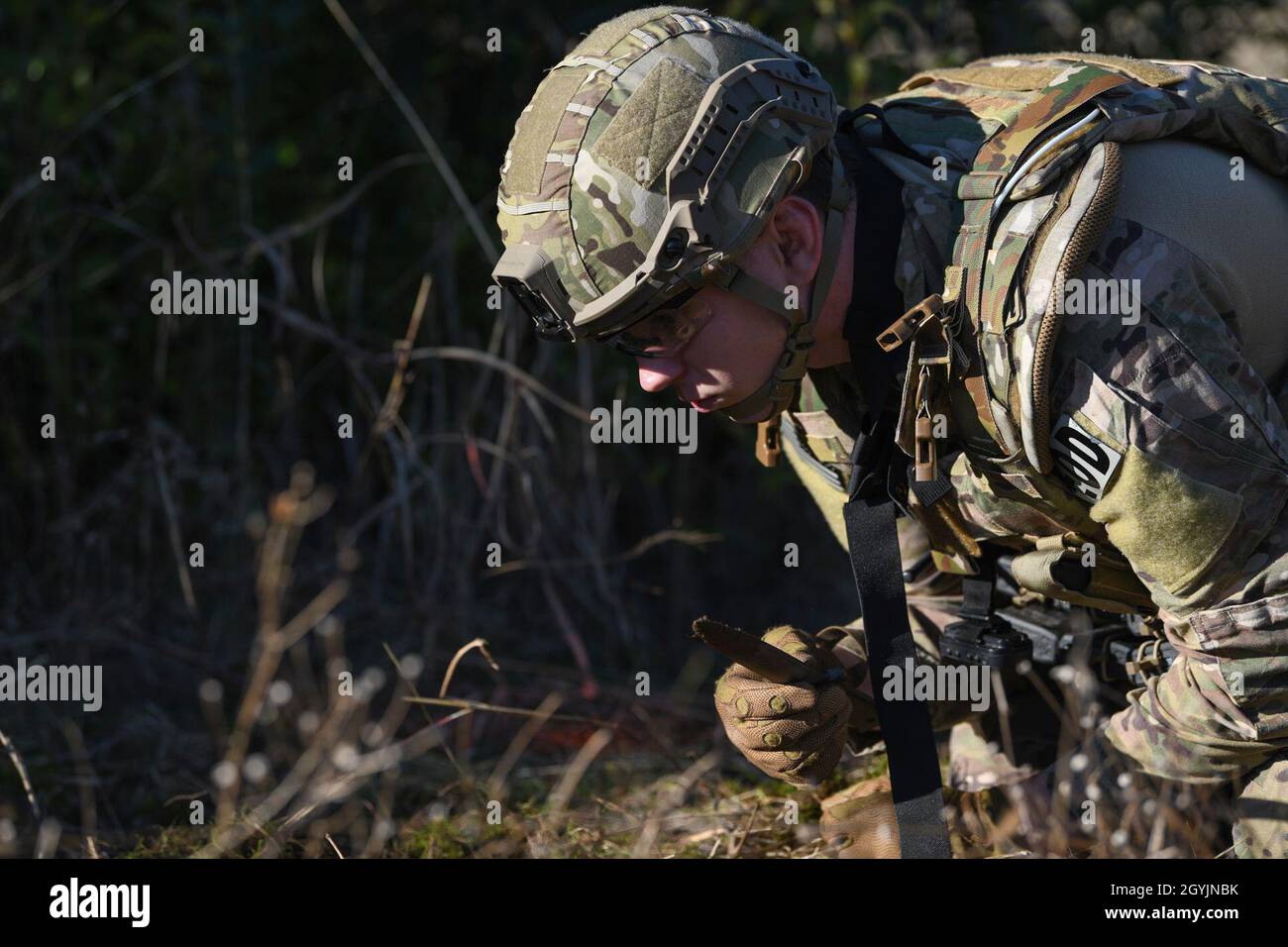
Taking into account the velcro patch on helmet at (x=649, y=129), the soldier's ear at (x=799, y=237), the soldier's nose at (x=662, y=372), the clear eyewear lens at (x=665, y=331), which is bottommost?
the soldier's nose at (x=662, y=372)

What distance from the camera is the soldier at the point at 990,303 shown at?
6.62 ft

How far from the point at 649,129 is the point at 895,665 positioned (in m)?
1.00

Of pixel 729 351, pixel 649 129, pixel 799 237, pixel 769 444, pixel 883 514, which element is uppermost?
pixel 649 129

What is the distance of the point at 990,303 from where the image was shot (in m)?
2.07

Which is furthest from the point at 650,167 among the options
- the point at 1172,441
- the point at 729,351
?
the point at 1172,441

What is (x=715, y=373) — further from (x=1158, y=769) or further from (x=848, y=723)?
(x=1158, y=769)

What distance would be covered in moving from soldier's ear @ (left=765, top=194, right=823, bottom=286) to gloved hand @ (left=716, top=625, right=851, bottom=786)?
→ 702 millimetres

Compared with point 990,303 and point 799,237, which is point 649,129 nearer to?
point 799,237

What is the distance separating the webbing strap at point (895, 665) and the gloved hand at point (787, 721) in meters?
0.10

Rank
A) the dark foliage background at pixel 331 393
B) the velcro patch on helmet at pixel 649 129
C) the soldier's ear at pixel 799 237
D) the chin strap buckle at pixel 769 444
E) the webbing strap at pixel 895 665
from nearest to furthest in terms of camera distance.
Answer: the velcro patch on helmet at pixel 649 129 < the soldier's ear at pixel 799 237 < the webbing strap at pixel 895 665 < the chin strap buckle at pixel 769 444 < the dark foliage background at pixel 331 393

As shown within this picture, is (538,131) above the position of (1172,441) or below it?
above

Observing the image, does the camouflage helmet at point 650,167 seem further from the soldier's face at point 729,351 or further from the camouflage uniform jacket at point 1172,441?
the camouflage uniform jacket at point 1172,441

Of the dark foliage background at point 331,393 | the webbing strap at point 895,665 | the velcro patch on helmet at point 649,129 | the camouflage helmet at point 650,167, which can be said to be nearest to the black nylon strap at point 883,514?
the webbing strap at point 895,665
